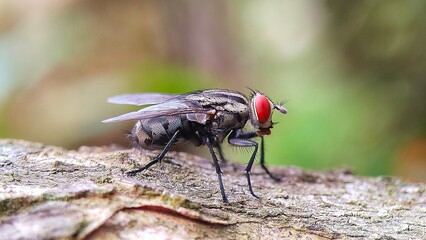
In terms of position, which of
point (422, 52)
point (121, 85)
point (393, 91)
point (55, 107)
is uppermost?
point (422, 52)

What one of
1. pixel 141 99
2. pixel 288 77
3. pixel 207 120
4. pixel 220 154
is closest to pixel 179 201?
pixel 207 120

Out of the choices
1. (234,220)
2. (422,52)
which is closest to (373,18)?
(422,52)

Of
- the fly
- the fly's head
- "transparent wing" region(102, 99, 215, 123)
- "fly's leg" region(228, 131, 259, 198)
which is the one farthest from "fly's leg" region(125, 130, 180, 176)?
the fly's head

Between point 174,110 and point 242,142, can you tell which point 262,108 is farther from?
point 174,110

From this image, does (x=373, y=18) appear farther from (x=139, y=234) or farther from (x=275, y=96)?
(x=139, y=234)

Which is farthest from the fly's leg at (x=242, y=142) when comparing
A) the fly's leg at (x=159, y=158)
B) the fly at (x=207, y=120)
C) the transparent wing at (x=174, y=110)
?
the fly's leg at (x=159, y=158)

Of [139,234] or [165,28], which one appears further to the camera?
[165,28]

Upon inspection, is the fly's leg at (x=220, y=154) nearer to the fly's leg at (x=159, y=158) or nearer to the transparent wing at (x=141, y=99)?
the fly's leg at (x=159, y=158)
